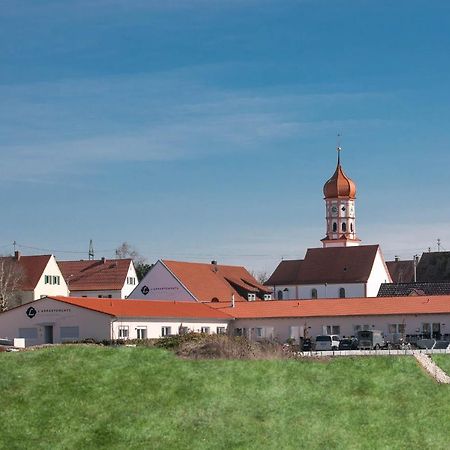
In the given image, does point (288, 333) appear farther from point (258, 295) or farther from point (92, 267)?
point (92, 267)

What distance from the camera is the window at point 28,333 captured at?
65.7 metres

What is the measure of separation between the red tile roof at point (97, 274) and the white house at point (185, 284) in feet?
71.5

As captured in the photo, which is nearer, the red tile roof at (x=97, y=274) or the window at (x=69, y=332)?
the window at (x=69, y=332)

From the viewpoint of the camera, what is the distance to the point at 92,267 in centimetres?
12625

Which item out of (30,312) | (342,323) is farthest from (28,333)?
(342,323)

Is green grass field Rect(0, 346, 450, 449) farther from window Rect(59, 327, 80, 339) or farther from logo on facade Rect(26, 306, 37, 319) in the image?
logo on facade Rect(26, 306, 37, 319)

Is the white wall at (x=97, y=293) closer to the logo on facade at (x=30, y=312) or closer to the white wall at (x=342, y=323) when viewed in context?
the white wall at (x=342, y=323)

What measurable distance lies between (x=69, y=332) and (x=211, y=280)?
120ft

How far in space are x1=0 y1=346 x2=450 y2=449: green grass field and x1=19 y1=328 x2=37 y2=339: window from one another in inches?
1260

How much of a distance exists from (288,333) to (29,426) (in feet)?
158

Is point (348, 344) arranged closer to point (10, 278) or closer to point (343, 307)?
point (343, 307)

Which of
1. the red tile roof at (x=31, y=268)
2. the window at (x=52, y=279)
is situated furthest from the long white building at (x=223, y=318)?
the window at (x=52, y=279)

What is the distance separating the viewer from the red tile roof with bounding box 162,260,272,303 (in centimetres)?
9406

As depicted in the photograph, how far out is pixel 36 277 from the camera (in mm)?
111250
